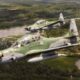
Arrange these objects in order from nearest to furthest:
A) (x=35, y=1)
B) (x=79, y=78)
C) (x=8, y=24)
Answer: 1. (x=79, y=78)
2. (x=8, y=24)
3. (x=35, y=1)

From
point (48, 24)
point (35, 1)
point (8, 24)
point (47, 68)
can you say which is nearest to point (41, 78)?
point (47, 68)

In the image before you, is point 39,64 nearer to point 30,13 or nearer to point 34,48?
point 34,48

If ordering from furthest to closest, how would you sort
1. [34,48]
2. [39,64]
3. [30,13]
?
[30,13] < [39,64] < [34,48]

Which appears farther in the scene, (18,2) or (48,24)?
(18,2)

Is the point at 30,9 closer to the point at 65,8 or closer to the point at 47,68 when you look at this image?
the point at 65,8

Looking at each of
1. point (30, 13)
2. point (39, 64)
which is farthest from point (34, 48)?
point (30, 13)

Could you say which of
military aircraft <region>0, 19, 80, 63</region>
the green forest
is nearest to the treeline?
the green forest

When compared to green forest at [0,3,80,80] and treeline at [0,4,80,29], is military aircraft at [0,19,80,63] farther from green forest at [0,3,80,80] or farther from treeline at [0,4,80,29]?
treeline at [0,4,80,29]

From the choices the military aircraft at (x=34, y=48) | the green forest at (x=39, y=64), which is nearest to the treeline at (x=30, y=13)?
the green forest at (x=39, y=64)
